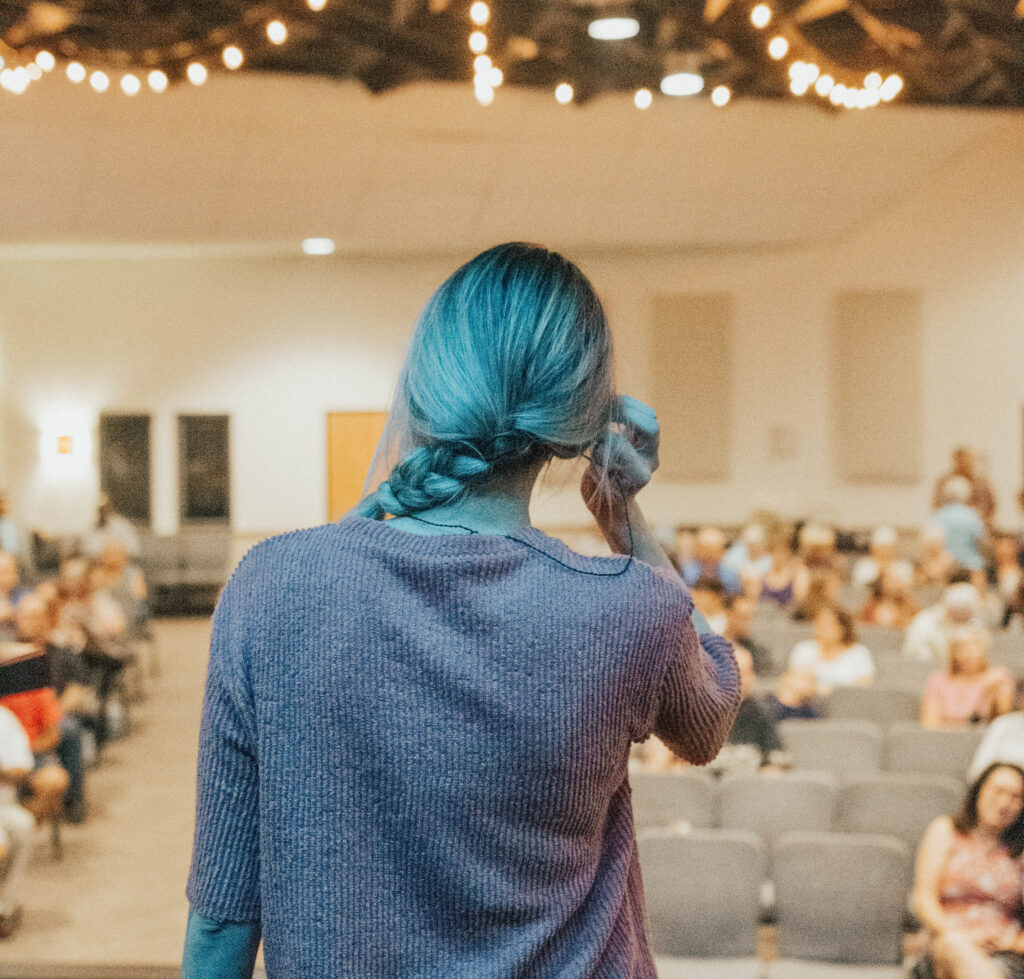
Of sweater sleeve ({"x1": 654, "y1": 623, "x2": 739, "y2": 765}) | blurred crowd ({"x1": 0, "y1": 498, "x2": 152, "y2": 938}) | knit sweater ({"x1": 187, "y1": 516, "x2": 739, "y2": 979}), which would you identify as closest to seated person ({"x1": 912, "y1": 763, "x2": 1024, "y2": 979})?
blurred crowd ({"x1": 0, "y1": 498, "x2": 152, "y2": 938})

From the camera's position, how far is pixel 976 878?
3.77 meters

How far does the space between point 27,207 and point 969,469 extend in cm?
921

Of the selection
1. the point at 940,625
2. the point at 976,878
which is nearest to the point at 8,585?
the point at 976,878

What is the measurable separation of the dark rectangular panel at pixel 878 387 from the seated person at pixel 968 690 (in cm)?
700

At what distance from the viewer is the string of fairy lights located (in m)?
6.49

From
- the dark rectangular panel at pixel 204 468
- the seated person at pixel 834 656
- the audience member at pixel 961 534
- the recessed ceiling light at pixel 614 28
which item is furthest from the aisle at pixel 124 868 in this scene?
the audience member at pixel 961 534

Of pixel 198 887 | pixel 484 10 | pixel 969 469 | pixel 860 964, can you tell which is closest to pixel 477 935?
pixel 198 887

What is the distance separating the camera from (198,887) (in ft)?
2.56

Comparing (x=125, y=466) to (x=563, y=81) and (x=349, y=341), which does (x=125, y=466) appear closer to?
(x=349, y=341)

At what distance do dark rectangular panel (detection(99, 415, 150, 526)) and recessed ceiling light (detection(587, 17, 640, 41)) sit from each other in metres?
7.09

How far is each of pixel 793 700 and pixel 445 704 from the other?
516cm

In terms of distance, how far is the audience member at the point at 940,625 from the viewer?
6.57 meters

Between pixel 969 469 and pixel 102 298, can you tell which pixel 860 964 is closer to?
pixel 969 469

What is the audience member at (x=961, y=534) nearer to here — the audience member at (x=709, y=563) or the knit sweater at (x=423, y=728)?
the audience member at (x=709, y=563)
